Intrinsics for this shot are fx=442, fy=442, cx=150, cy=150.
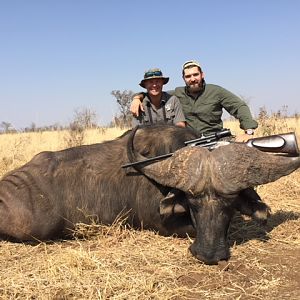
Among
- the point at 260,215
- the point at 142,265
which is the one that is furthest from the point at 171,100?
the point at 142,265

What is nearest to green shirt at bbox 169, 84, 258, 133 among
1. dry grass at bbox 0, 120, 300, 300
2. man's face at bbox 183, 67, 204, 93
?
man's face at bbox 183, 67, 204, 93

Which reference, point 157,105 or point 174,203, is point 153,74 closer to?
point 157,105

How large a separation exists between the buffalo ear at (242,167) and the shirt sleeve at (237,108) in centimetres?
176

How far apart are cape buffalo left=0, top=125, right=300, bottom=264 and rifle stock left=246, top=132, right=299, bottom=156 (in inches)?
6.3

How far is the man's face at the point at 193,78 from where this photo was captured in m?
5.92

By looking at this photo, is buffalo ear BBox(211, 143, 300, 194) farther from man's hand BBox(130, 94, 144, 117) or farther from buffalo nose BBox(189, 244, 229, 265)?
man's hand BBox(130, 94, 144, 117)

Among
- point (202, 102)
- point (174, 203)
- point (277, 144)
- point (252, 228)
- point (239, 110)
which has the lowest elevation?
point (252, 228)

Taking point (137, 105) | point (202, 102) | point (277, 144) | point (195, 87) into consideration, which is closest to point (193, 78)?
point (195, 87)

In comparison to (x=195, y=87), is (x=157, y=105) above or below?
below

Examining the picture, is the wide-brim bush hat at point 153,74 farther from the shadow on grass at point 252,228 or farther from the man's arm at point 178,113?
the shadow on grass at point 252,228

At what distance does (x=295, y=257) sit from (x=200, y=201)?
1.01 m

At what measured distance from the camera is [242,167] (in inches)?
144

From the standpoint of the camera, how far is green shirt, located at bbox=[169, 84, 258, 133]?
19.6 feet

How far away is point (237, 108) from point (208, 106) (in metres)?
0.40
